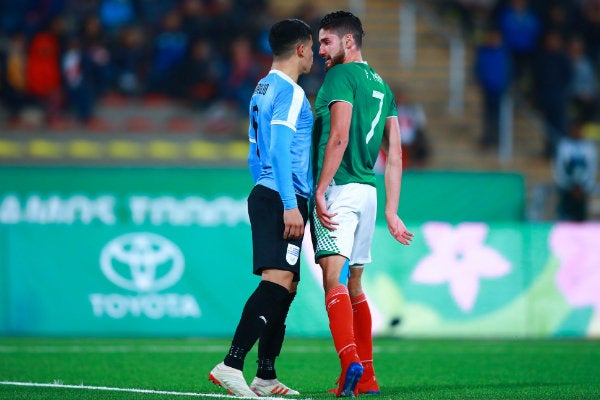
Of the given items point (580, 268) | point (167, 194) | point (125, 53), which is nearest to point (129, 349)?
point (167, 194)

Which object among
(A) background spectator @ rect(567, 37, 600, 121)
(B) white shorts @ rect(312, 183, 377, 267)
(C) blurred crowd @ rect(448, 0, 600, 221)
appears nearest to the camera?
(B) white shorts @ rect(312, 183, 377, 267)

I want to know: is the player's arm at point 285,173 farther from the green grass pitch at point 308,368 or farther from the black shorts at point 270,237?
the green grass pitch at point 308,368

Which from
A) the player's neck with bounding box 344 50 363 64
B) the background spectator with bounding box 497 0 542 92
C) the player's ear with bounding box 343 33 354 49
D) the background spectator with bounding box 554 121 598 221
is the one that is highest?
the background spectator with bounding box 497 0 542 92

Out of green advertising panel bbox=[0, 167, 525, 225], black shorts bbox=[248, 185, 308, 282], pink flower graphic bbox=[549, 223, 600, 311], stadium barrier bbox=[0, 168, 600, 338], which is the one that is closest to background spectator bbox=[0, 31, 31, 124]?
green advertising panel bbox=[0, 167, 525, 225]

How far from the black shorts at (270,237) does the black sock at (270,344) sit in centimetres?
44

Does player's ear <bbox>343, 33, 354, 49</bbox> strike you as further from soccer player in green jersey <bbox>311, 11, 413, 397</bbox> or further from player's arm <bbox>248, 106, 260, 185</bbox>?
player's arm <bbox>248, 106, 260, 185</bbox>

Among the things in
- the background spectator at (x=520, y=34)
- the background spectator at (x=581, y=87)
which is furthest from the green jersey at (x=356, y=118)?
the background spectator at (x=581, y=87)

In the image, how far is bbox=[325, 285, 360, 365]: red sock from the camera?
7102 millimetres

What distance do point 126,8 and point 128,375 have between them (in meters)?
10.5

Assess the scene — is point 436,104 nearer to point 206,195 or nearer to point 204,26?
point 204,26

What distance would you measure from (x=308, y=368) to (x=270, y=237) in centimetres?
253

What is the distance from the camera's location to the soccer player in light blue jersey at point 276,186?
7.04 m

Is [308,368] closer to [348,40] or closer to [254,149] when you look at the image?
[254,149]

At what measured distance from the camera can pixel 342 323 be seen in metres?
7.19
